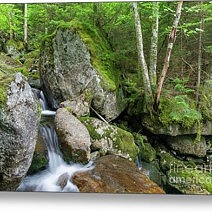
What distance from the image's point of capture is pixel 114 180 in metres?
3.45

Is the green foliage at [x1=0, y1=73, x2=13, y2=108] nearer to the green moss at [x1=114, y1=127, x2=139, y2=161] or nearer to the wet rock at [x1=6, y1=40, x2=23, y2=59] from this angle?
the wet rock at [x1=6, y1=40, x2=23, y2=59]

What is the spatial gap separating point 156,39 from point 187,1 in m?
0.55

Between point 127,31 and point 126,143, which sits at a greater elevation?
point 127,31

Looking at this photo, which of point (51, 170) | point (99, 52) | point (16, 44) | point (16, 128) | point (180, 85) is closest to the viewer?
point (16, 128)

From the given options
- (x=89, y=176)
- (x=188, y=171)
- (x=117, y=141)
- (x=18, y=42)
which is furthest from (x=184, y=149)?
(x=18, y=42)

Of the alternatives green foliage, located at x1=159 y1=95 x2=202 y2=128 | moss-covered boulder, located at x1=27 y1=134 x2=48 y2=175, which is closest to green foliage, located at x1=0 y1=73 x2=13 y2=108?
moss-covered boulder, located at x1=27 y1=134 x2=48 y2=175

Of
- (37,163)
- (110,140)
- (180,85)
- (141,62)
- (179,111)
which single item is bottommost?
(37,163)

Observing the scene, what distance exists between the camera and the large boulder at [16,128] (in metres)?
3.00

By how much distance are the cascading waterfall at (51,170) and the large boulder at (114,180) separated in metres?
0.09

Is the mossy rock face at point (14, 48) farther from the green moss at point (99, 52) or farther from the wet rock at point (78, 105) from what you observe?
the wet rock at point (78, 105)

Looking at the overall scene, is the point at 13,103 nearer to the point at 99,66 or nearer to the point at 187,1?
the point at 99,66

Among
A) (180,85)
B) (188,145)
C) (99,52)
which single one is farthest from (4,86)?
(188,145)

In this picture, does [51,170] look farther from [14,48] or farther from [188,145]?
[188,145]

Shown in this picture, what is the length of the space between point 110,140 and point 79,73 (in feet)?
3.01
